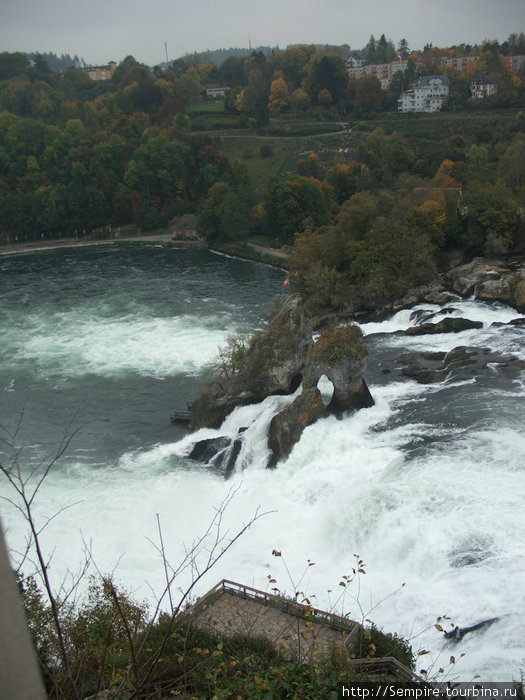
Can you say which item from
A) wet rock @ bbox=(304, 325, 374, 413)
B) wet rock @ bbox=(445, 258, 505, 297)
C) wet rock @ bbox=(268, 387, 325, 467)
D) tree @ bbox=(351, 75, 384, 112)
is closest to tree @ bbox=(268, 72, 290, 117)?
tree @ bbox=(351, 75, 384, 112)

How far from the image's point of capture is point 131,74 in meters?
97.3

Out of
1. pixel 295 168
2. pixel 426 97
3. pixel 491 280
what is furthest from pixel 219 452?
pixel 426 97

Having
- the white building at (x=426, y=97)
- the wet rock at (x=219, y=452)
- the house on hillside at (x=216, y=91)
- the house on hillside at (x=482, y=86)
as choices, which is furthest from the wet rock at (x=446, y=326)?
the house on hillside at (x=216, y=91)

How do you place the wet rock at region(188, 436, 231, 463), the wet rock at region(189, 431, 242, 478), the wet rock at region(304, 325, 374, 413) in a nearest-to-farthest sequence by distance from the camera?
the wet rock at region(189, 431, 242, 478)
the wet rock at region(304, 325, 374, 413)
the wet rock at region(188, 436, 231, 463)

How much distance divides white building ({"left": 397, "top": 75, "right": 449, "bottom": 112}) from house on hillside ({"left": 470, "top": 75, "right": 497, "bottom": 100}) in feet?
12.1

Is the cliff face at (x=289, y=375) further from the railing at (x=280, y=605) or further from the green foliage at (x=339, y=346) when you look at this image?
the railing at (x=280, y=605)

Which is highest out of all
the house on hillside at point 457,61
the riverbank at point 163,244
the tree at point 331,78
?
the house on hillside at point 457,61

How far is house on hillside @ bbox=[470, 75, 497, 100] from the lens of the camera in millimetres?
76281

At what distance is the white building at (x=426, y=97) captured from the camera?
80.2 meters

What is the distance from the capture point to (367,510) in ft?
57.4

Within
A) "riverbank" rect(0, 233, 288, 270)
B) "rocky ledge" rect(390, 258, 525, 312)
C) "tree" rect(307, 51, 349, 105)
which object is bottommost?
"rocky ledge" rect(390, 258, 525, 312)

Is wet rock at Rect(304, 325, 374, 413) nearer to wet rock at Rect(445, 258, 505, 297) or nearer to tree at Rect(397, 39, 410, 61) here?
wet rock at Rect(445, 258, 505, 297)

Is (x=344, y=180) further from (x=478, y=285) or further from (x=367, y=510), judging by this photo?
(x=367, y=510)

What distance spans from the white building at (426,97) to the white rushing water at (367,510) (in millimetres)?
62101
